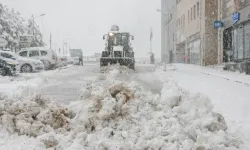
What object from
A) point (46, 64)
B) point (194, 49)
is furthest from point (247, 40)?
point (194, 49)

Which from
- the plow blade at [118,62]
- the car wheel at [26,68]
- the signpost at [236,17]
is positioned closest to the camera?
the signpost at [236,17]

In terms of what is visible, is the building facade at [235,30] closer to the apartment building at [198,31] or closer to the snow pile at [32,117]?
the apartment building at [198,31]

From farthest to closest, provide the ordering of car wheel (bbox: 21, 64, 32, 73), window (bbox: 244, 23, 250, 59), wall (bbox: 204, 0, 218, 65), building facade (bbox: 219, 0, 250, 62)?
wall (bbox: 204, 0, 218, 65) < car wheel (bbox: 21, 64, 32, 73) < building facade (bbox: 219, 0, 250, 62) < window (bbox: 244, 23, 250, 59)

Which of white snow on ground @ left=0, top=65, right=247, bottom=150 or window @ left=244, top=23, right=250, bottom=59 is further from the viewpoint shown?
window @ left=244, top=23, right=250, bottom=59

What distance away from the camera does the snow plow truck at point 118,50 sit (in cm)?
3016

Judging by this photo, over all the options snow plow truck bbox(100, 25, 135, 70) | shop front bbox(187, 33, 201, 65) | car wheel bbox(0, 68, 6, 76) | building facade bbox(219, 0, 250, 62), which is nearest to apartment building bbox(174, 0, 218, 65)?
shop front bbox(187, 33, 201, 65)

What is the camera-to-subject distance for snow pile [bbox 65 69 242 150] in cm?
585

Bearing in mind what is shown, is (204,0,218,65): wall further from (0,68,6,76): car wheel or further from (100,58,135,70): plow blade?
(0,68,6,76): car wheel

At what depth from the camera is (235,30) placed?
2900 cm

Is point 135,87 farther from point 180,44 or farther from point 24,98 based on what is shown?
point 180,44

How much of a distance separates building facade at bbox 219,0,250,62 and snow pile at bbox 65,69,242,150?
61.0ft

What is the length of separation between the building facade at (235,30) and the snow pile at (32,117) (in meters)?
19.3

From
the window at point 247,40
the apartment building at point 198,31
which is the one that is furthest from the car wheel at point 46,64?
the window at point 247,40

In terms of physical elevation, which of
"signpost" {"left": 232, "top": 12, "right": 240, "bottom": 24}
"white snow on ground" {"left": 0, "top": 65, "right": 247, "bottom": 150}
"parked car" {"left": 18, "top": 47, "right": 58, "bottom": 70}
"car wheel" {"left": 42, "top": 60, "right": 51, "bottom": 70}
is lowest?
"white snow on ground" {"left": 0, "top": 65, "right": 247, "bottom": 150}
